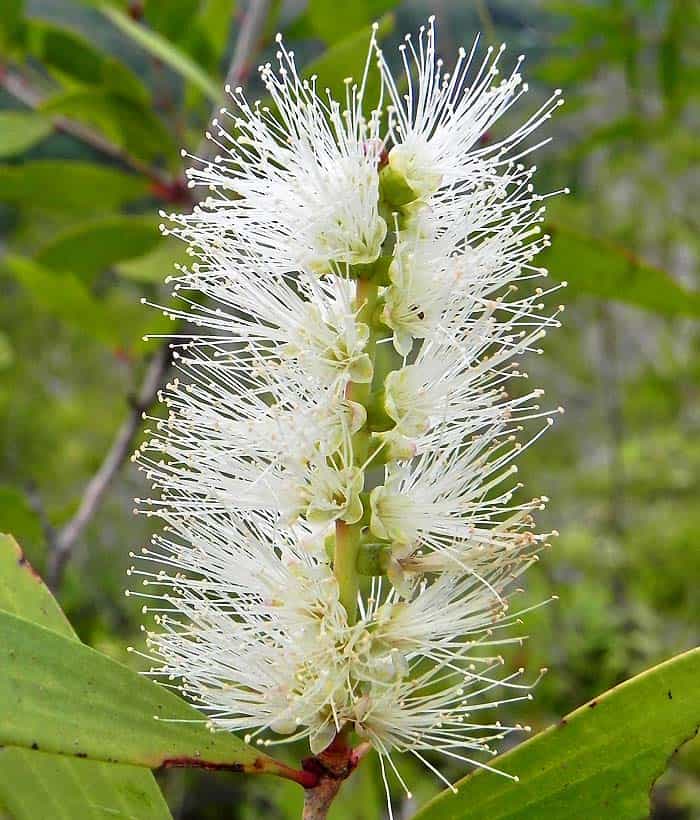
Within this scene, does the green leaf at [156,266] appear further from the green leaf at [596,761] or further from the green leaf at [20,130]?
the green leaf at [596,761]

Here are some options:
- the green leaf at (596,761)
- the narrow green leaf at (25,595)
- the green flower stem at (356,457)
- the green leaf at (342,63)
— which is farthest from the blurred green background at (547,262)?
the green leaf at (596,761)

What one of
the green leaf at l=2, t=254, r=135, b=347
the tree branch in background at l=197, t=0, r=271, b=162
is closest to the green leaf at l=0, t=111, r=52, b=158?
the green leaf at l=2, t=254, r=135, b=347

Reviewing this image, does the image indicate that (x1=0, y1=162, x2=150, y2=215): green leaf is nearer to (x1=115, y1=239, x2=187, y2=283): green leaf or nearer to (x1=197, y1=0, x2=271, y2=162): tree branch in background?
(x1=197, y1=0, x2=271, y2=162): tree branch in background

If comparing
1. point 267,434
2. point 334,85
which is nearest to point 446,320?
point 267,434

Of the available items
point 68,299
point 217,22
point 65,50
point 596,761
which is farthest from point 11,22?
point 596,761

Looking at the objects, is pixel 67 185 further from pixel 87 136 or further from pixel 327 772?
pixel 327 772

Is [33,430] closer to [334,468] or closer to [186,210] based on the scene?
[186,210]

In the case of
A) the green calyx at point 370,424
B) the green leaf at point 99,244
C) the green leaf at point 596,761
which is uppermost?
the green leaf at point 99,244
